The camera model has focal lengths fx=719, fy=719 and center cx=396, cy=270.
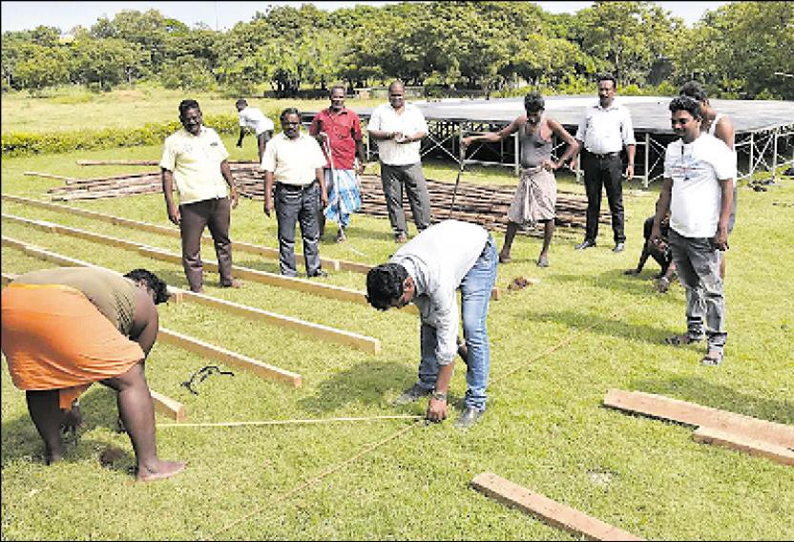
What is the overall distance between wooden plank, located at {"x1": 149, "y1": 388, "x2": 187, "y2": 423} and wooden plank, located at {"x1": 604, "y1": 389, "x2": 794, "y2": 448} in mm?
2782

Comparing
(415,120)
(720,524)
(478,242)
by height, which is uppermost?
(415,120)

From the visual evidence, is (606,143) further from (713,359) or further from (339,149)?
(713,359)

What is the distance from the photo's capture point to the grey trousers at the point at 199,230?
7.20 metres

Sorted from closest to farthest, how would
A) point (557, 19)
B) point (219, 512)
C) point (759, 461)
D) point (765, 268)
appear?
point (219, 512) → point (759, 461) → point (765, 268) → point (557, 19)

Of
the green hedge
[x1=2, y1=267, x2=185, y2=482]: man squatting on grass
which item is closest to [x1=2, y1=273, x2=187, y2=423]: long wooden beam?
[x1=2, y1=267, x2=185, y2=482]: man squatting on grass

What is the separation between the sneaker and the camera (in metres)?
4.86

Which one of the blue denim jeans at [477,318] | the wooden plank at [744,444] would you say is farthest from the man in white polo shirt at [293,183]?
the wooden plank at [744,444]

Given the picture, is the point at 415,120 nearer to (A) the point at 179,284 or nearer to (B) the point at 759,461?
(A) the point at 179,284

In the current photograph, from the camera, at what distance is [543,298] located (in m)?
7.02

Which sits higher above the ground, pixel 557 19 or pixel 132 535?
pixel 557 19

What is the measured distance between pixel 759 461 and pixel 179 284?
19.9ft

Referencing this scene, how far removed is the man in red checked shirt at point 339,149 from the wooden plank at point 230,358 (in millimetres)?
3584

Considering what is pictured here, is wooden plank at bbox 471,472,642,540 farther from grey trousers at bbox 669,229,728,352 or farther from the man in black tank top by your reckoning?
the man in black tank top

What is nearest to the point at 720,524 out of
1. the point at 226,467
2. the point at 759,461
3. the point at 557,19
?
the point at 759,461
